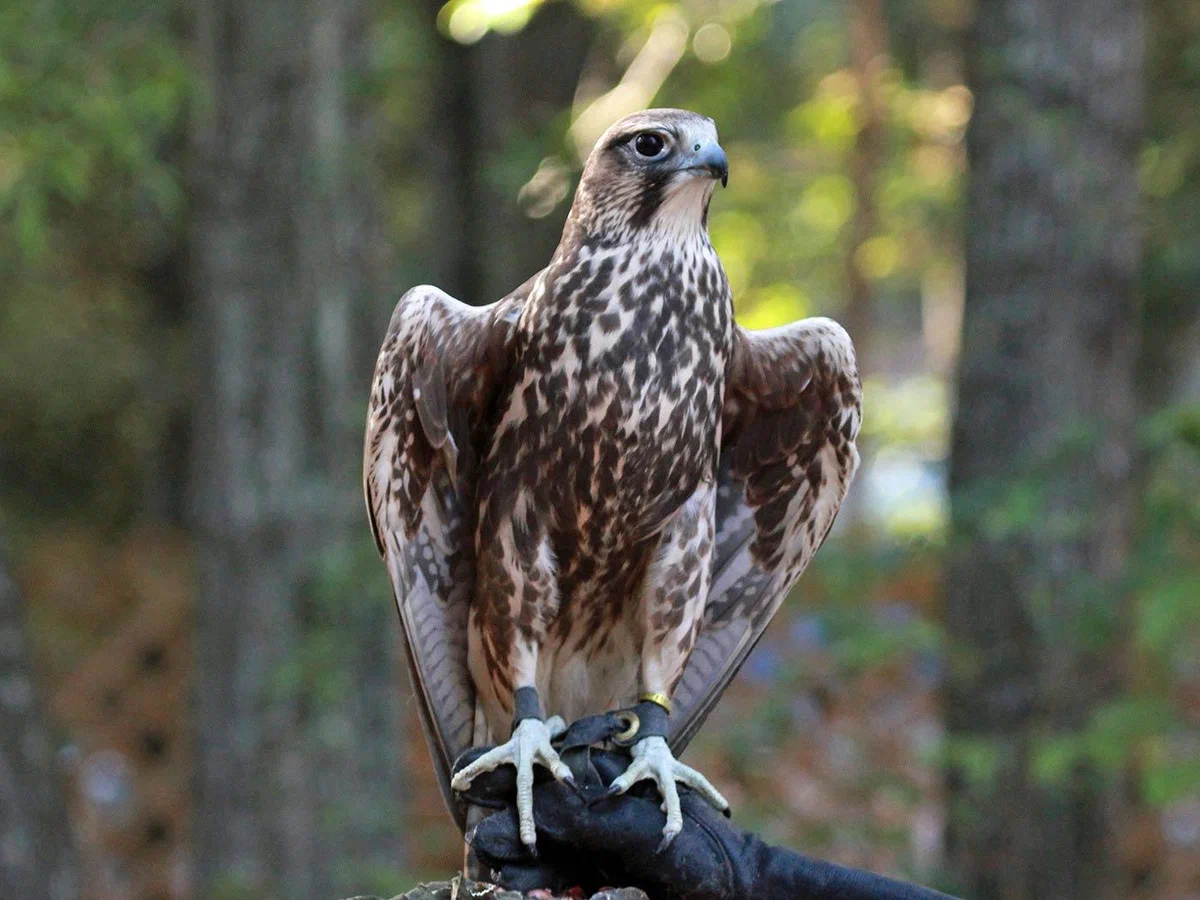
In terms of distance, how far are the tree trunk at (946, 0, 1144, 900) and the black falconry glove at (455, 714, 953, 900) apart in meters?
2.73

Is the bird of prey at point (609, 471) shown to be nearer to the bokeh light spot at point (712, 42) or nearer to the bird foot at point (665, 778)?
the bird foot at point (665, 778)

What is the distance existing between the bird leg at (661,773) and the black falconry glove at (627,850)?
0.02m

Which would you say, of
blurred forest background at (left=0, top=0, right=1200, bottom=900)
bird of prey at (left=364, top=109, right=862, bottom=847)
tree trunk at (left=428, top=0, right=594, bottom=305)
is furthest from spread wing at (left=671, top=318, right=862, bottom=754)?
tree trunk at (left=428, top=0, right=594, bottom=305)

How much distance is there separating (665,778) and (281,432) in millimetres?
3235

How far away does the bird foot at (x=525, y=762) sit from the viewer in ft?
8.46

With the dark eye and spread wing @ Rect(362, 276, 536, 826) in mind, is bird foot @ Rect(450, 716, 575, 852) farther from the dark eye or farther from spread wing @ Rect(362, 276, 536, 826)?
the dark eye

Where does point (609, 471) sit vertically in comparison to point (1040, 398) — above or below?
above

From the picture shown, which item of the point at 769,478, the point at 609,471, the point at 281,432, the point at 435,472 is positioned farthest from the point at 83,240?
the point at 609,471

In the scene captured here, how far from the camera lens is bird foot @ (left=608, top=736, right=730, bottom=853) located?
102 inches

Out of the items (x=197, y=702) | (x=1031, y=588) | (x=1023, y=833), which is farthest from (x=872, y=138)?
(x=197, y=702)

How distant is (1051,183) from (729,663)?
9.63 feet

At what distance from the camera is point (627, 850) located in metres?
2.57

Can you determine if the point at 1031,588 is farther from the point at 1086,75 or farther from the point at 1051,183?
the point at 1086,75

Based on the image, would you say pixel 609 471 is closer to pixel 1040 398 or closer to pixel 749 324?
pixel 1040 398
